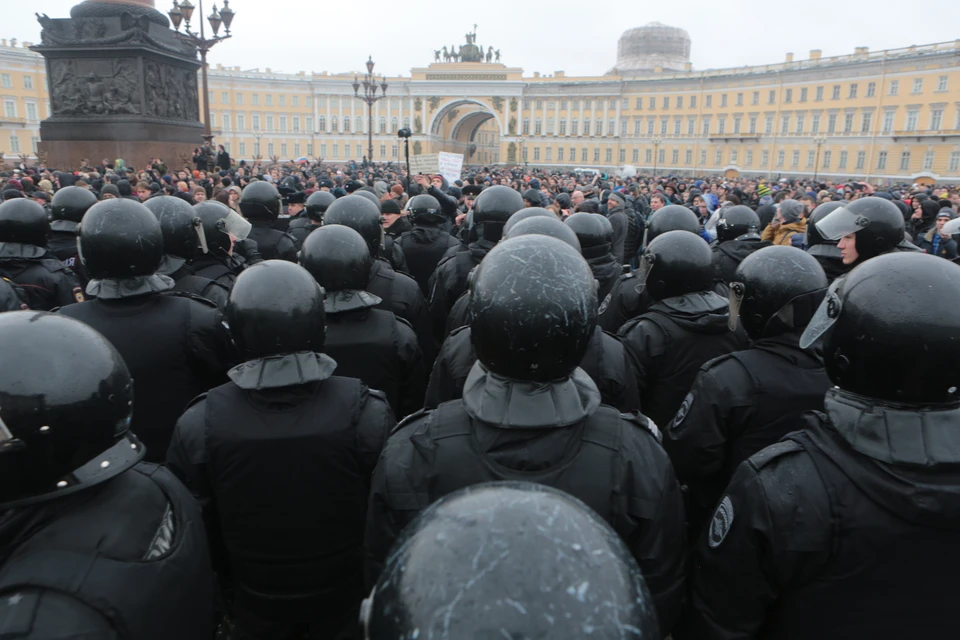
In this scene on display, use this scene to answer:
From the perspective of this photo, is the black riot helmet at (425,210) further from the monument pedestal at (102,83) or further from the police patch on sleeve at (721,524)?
the monument pedestal at (102,83)

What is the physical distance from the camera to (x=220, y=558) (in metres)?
2.57

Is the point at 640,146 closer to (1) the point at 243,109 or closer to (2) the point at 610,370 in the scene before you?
(1) the point at 243,109

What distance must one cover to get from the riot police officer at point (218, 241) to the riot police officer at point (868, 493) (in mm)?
4109

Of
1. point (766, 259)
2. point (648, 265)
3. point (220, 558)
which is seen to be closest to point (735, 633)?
point (766, 259)

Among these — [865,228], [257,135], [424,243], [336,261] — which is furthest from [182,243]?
[257,135]

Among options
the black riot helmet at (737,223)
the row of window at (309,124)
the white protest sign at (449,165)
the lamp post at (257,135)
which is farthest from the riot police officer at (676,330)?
the lamp post at (257,135)

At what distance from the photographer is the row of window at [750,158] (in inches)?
2127

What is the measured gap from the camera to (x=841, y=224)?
14.1 ft

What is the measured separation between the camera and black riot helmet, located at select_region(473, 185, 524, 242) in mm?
5355

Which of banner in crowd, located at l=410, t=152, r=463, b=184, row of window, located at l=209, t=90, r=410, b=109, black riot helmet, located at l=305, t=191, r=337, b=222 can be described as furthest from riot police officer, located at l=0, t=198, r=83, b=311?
row of window, located at l=209, t=90, r=410, b=109

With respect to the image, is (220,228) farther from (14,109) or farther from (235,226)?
(14,109)

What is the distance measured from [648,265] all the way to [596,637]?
10.9ft

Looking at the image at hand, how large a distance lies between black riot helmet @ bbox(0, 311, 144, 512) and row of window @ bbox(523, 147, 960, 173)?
62558 mm

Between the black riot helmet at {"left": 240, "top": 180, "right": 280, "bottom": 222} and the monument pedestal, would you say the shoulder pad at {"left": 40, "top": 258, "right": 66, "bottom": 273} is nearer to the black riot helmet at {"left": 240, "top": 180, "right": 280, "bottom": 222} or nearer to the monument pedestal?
the black riot helmet at {"left": 240, "top": 180, "right": 280, "bottom": 222}
